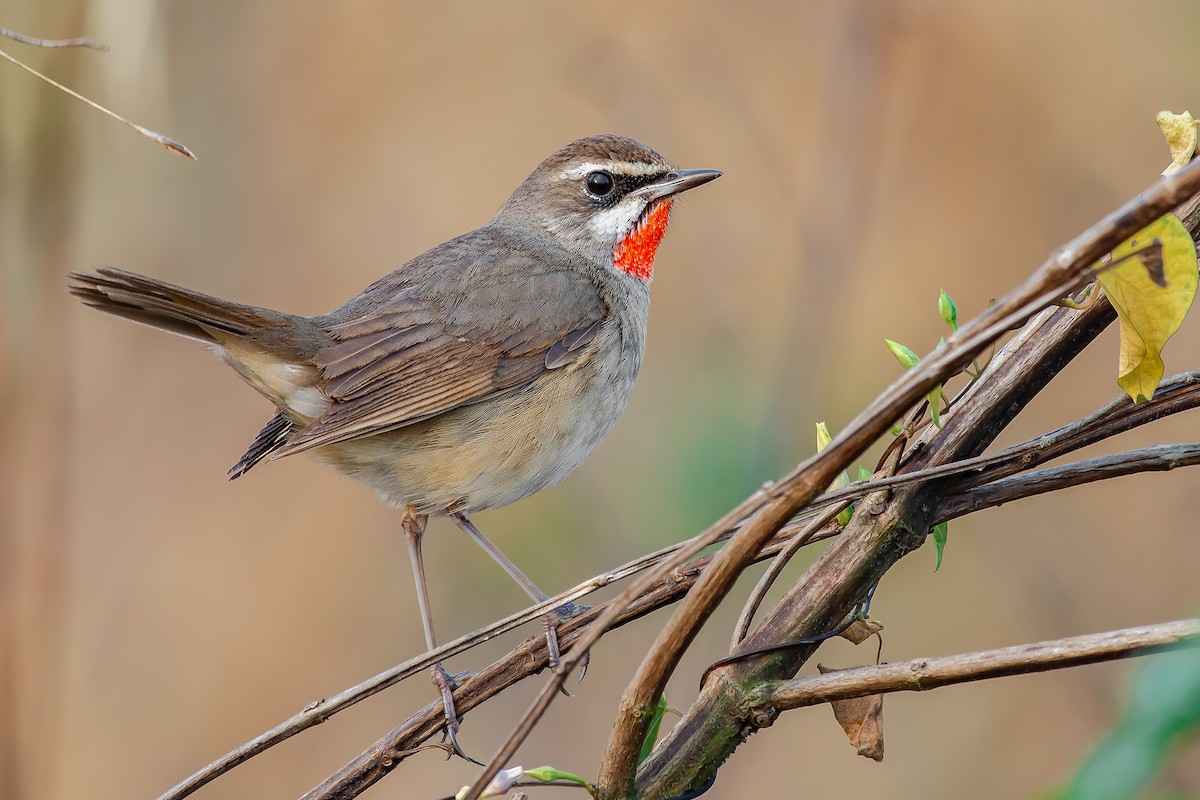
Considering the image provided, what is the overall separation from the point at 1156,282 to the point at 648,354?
441 centimetres

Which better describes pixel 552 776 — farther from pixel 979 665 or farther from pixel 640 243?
pixel 640 243

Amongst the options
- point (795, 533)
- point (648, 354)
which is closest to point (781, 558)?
point (795, 533)

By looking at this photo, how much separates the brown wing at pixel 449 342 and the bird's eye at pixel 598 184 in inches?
17.8

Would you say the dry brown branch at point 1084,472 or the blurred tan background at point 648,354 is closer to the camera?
the dry brown branch at point 1084,472

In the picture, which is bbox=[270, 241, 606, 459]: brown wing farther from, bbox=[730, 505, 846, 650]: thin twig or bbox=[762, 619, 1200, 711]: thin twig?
bbox=[762, 619, 1200, 711]: thin twig

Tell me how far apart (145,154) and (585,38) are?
2.43 meters

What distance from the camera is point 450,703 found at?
207cm

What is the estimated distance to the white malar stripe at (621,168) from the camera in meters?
4.51

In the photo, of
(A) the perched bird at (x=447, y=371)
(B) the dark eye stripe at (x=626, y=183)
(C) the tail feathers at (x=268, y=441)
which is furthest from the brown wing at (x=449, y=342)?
(B) the dark eye stripe at (x=626, y=183)

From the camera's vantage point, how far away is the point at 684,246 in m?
5.91

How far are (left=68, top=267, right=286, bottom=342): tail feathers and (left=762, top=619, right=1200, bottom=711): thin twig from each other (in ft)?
7.62

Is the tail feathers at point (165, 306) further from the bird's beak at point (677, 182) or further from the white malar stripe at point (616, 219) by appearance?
the bird's beak at point (677, 182)

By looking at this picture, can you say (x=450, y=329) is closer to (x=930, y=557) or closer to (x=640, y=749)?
(x=930, y=557)

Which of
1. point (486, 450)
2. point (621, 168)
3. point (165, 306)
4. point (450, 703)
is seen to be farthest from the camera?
point (621, 168)
